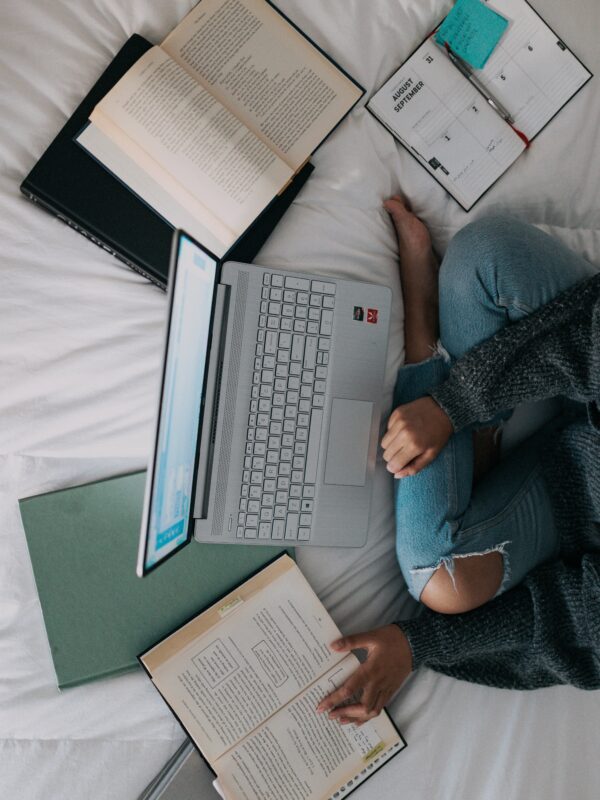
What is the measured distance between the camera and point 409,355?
1.09 meters

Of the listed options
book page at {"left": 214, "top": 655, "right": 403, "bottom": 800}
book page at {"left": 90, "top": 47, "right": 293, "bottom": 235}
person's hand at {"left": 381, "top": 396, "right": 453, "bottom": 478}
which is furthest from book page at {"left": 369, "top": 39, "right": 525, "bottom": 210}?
book page at {"left": 214, "top": 655, "right": 403, "bottom": 800}

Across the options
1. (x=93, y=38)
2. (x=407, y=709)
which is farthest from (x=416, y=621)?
(x=93, y=38)

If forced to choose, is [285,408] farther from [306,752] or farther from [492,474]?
[306,752]

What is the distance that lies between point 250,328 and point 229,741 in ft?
1.95

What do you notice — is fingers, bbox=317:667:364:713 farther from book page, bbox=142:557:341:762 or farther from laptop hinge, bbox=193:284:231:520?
laptop hinge, bbox=193:284:231:520

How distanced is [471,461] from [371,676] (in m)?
0.36

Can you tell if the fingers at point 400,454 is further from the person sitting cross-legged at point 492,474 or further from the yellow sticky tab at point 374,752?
the yellow sticky tab at point 374,752

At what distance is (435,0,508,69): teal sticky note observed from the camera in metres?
1.06

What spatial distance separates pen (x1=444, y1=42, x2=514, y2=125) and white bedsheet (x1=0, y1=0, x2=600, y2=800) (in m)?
0.06

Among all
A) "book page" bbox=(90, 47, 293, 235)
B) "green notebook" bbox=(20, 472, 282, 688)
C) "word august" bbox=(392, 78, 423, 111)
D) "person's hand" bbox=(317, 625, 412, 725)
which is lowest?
"green notebook" bbox=(20, 472, 282, 688)

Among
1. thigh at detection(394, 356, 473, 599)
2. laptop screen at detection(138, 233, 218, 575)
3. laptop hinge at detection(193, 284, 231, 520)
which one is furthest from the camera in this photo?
thigh at detection(394, 356, 473, 599)

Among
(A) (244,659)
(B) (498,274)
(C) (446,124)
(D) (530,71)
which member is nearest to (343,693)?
(A) (244,659)

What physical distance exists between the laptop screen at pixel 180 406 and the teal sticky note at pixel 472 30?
53cm

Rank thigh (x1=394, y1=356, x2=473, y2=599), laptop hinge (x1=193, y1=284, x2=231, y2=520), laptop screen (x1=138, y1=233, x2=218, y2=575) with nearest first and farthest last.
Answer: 1. laptop screen (x1=138, y1=233, x2=218, y2=575)
2. laptop hinge (x1=193, y1=284, x2=231, y2=520)
3. thigh (x1=394, y1=356, x2=473, y2=599)
